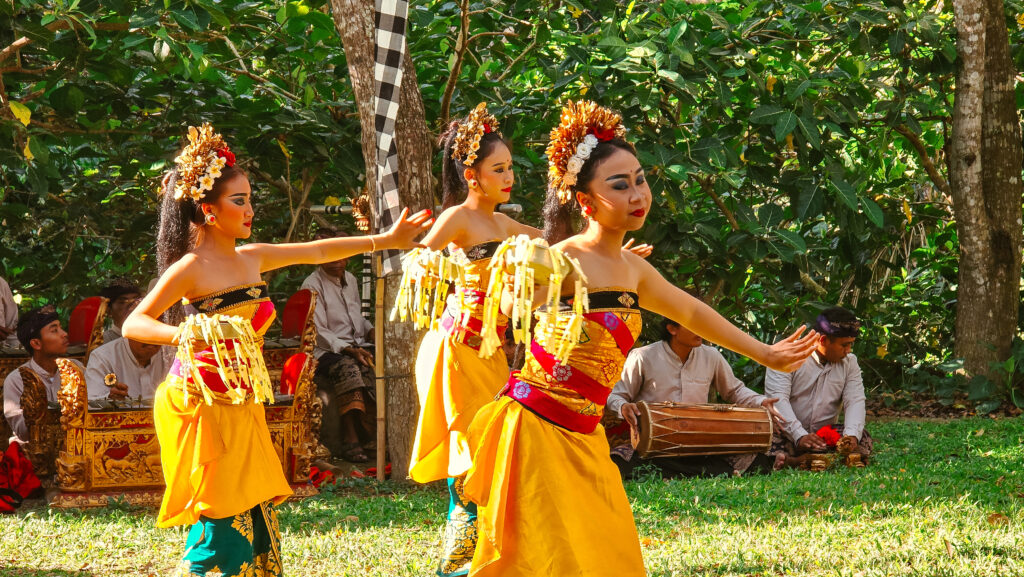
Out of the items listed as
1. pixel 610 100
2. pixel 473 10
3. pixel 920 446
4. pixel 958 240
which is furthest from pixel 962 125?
pixel 473 10

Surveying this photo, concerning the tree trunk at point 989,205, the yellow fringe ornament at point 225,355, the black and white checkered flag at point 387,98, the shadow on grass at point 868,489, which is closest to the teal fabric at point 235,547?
the yellow fringe ornament at point 225,355

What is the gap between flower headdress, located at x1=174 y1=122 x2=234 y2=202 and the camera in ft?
13.5

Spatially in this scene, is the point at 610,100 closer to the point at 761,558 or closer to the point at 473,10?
the point at 473,10

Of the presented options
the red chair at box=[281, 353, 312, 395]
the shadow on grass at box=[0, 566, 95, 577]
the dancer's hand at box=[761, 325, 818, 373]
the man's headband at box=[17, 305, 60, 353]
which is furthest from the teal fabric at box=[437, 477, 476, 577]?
the man's headband at box=[17, 305, 60, 353]

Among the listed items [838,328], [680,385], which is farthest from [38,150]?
[838,328]

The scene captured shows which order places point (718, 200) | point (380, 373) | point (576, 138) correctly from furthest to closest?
1. point (718, 200)
2. point (380, 373)
3. point (576, 138)

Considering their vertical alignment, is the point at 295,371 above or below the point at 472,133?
below

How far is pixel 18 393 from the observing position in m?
7.41

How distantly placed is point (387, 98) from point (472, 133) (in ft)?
4.03

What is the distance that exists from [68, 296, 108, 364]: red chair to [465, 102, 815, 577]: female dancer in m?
4.93

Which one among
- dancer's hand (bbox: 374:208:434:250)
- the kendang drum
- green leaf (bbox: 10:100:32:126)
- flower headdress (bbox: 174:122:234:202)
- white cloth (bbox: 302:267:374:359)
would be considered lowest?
the kendang drum

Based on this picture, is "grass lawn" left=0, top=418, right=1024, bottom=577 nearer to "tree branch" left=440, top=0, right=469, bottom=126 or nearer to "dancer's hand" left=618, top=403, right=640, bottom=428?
"dancer's hand" left=618, top=403, right=640, bottom=428

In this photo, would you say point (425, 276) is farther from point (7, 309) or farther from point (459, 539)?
point (7, 309)

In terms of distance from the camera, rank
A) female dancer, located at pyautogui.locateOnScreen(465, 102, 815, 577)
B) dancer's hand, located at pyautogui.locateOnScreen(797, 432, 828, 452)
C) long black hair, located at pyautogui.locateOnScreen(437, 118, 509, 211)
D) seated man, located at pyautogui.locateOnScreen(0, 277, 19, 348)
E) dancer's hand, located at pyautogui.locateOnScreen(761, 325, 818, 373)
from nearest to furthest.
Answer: female dancer, located at pyautogui.locateOnScreen(465, 102, 815, 577) → dancer's hand, located at pyautogui.locateOnScreen(761, 325, 818, 373) → long black hair, located at pyautogui.locateOnScreen(437, 118, 509, 211) → dancer's hand, located at pyautogui.locateOnScreen(797, 432, 828, 452) → seated man, located at pyautogui.locateOnScreen(0, 277, 19, 348)
